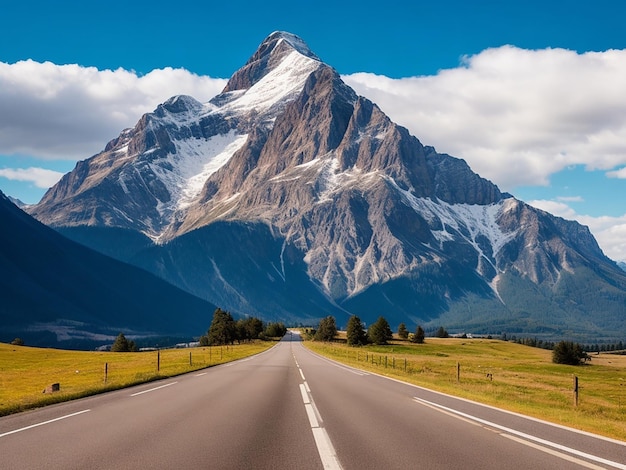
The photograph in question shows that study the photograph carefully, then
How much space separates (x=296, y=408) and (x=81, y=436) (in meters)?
8.38

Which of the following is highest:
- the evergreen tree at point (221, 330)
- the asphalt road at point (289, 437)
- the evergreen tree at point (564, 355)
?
the asphalt road at point (289, 437)

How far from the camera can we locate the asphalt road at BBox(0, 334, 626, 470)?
12555 millimetres

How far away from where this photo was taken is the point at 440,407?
22.3 metres

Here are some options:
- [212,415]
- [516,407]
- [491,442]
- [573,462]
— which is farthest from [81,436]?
[516,407]

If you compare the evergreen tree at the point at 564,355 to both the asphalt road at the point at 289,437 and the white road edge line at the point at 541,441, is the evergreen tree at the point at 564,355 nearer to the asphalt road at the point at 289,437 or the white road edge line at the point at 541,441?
the asphalt road at the point at 289,437

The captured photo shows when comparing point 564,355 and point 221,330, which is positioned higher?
point 221,330

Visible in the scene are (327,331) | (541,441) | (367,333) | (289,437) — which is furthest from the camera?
(327,331)

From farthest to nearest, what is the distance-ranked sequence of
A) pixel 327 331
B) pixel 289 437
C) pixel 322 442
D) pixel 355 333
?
pixel 327 331 → pixel 355 333 → pixel 289 437 → pixel 322 442

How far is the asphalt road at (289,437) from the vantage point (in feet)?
41.2

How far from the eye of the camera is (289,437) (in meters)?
15.6


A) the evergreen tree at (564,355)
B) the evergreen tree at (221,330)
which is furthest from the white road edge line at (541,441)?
the evergreen tree at (221,330)

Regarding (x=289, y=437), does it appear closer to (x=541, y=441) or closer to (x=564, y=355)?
(x=541, y=441)

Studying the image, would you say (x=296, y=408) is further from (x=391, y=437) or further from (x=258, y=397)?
(x=391, y=437)

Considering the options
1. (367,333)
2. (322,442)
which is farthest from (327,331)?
(322,442)
